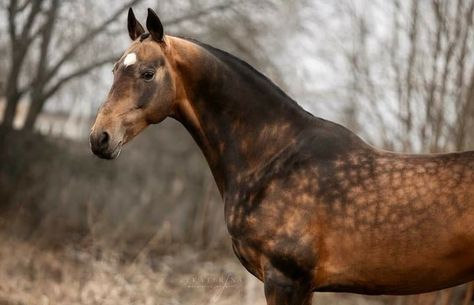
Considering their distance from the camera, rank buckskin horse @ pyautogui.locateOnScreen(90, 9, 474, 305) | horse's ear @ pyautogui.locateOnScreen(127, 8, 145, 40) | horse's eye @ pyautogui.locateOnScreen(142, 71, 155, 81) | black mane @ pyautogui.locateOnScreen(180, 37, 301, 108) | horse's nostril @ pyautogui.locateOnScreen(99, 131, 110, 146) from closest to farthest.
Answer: buckskin horse @ pyautogui.locateOnScreen(90, 9, 474, 305) → horse's nostril @ pyautogui.locateOnScreen(99, 131, 110, 146) → horse's eye @ pyautogui.locateOnScreen(142, 71, 155, 81) → black mane @ pyautogui.locateOnScreen(180, 37, 301, 108) → horse's ear @ pyautogui.locateOnScreen(127, 8, 145, 40)

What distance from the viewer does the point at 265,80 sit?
450 cm

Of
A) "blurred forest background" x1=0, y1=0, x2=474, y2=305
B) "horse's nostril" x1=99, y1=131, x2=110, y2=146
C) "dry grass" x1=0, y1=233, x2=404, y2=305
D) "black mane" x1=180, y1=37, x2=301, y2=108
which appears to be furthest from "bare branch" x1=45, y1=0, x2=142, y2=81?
"horse's nostril" x1=99, y1=131, x2=110, y2=146

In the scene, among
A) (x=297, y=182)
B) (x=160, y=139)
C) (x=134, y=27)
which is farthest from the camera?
(x=160, y=139)

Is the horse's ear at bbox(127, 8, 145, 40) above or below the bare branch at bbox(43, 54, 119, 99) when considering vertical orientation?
below

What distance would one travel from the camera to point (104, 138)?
398 centimetres

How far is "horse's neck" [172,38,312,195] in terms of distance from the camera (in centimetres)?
438

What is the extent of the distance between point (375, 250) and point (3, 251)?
8.60m

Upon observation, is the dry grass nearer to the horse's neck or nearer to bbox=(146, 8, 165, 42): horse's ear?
the horse's neck

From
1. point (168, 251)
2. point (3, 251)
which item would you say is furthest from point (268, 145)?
point (168, 251)

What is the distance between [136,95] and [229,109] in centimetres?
67

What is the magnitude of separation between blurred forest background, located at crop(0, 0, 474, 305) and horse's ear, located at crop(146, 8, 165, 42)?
3.62 meters

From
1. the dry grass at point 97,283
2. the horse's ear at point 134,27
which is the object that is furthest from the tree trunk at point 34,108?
the horse's ear at point 134,27

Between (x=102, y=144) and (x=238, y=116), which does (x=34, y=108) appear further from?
(x=102, y=144)

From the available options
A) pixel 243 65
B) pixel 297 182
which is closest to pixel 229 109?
pixel 243 65
